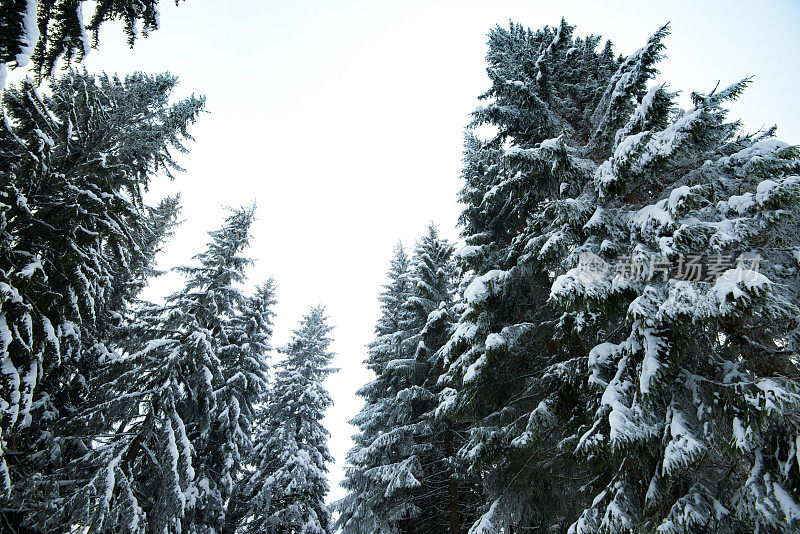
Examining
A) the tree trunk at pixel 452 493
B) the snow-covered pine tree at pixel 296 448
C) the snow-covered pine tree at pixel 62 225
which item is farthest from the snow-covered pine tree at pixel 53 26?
the snow-covered pine tree at pixel 296 448

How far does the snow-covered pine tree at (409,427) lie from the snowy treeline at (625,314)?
368 millimetres

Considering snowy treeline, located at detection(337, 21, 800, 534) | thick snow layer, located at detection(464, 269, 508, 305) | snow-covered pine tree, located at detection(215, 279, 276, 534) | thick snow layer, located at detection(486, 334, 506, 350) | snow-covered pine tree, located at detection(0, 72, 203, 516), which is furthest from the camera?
snow-covered pine tree, located at detection(215, 279, 276, 534)

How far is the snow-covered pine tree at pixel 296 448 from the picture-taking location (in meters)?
14.6

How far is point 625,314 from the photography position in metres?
6.01

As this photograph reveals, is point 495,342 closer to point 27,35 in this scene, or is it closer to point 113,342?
point 27,35

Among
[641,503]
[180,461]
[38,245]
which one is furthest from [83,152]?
[641,503]

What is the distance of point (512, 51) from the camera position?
403 inches

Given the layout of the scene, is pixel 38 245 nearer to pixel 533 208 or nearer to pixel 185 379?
pixel 185 379

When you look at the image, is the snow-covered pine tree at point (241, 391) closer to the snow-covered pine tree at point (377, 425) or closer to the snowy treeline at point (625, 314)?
the snow-covered pine tree at point (377, 425)

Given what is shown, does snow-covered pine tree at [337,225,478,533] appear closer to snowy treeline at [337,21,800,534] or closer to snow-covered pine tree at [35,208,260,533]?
snowy treeline at [337,21,800,534]

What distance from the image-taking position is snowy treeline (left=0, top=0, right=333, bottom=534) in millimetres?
5930

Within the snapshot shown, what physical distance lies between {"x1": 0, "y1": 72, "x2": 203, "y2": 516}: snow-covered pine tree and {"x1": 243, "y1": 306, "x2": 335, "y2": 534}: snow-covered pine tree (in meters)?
7.80

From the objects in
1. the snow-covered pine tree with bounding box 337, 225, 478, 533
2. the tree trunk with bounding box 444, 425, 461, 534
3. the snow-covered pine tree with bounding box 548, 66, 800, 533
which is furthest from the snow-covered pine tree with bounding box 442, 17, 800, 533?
the snow-covered pine tree with bounding box 337, 225, 478, 533

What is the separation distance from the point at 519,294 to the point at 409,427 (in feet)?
19.4
